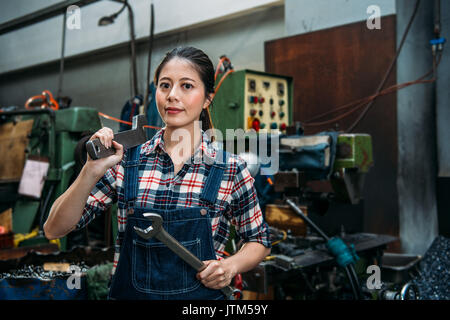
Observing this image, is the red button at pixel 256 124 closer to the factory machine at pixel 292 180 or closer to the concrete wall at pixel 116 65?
the factory machine at pixel 292 180

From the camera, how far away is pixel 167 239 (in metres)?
0.70

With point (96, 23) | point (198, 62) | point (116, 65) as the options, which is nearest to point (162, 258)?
point (198, 62)

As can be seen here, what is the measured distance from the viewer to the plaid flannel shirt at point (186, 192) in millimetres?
831

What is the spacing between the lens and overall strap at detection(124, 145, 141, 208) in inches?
32.5

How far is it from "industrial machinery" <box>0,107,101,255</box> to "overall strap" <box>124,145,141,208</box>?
87cm

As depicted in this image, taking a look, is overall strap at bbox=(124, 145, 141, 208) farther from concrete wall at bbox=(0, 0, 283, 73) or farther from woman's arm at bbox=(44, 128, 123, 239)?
concrete wall at bbox=(0, 0, 283, 73)

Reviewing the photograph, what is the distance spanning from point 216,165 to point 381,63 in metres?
2.30

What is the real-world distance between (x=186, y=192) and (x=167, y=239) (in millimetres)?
159

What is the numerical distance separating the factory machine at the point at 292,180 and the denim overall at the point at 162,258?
0.65 metres

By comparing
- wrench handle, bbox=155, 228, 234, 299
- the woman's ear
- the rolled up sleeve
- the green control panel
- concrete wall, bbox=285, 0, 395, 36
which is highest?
concrete wall, bbox=285, 0, 395, 36

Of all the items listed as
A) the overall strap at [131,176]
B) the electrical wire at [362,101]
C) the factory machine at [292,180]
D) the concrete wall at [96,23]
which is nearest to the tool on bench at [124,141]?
the overall strap at [131,176]

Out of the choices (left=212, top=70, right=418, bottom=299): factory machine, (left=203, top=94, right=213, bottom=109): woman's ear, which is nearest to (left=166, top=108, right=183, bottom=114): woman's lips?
(left=203, top=94, right=213, bottom=109): woman's ear

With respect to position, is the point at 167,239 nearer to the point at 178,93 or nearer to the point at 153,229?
the point at 153,229
